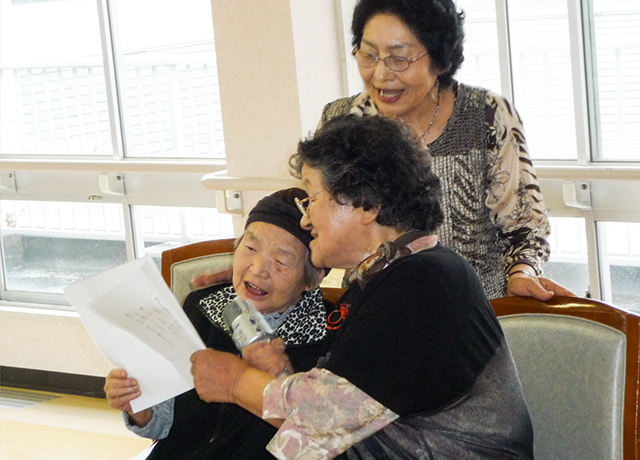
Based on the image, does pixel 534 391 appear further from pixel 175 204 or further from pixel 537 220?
pixel 175 204

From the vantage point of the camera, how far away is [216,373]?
Answer: 1.64 meters

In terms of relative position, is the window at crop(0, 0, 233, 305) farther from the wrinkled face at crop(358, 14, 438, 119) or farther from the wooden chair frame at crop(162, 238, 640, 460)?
the wooden chair frame at crop(162, 238, 640, 460)

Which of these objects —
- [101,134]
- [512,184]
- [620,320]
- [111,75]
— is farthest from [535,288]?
[101,134]

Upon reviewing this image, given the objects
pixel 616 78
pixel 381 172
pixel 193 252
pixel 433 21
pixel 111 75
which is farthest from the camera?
pixel 111 75

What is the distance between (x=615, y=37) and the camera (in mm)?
3139

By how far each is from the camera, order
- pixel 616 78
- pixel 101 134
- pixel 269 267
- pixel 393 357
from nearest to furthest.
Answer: pixel 393 357
pixel 269 267
pixel 616 78
pixel 101 134

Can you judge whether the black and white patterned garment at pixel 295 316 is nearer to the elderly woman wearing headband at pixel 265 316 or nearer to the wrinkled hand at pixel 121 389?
the elderly woman wearing headband at pixel 265 316

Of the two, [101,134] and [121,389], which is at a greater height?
[101,134]

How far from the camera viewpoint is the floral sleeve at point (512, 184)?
2.14m

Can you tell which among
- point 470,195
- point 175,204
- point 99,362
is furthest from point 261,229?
point 99,362

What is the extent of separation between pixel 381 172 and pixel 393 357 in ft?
1.21

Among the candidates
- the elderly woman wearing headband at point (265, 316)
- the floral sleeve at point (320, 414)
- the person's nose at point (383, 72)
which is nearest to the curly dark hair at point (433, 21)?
the person's nose at point (383, 72)

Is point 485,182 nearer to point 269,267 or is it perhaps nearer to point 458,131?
point 458,131

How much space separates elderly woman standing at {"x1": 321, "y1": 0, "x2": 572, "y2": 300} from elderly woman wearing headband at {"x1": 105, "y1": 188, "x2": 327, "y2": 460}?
0.38 metres
